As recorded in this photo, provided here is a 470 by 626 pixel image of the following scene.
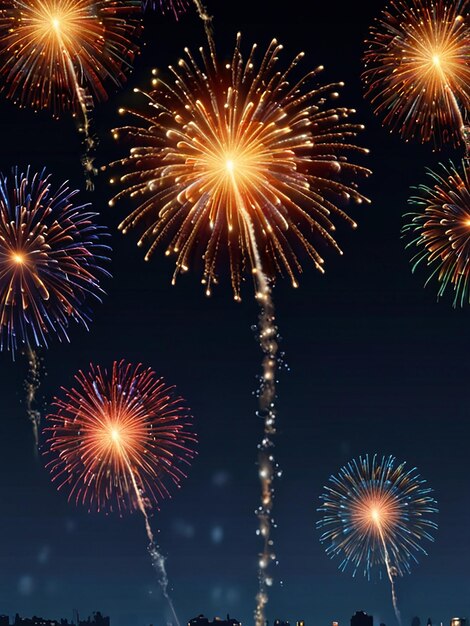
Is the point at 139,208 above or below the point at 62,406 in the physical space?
above

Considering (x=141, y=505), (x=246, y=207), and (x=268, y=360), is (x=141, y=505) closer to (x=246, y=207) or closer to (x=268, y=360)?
(x=268, y=360)

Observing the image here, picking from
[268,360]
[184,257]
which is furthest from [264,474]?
[184,257]

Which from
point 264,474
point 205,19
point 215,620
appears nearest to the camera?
point 205,19

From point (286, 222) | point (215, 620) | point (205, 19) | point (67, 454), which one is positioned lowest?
point (67, 454)

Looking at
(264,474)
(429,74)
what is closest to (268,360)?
(264,474)

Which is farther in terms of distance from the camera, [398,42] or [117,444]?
[117,444]

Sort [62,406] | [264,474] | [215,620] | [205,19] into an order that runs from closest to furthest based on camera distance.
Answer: [205,19]
[62,406]
[264,474]
[215,620]
